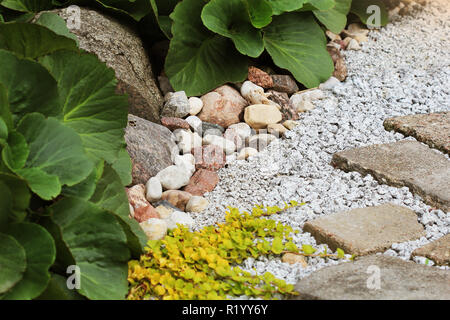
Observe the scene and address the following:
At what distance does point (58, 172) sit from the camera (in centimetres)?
146

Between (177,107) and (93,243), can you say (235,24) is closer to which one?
(177,107)

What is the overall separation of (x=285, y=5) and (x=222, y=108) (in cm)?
62

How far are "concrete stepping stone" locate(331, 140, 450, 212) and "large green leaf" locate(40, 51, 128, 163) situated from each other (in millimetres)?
1030

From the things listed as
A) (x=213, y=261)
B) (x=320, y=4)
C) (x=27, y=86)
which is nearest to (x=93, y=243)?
(x=213, y=261)

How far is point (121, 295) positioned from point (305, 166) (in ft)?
3.74

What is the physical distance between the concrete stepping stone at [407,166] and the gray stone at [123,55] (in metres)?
0.88

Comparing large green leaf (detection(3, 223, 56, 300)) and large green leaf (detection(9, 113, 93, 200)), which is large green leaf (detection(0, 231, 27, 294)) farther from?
large green leaf (detection(9, 113, 93, 200))

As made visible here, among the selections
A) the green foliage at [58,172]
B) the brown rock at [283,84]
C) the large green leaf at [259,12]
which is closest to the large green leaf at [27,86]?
the green foliage at [58,172]

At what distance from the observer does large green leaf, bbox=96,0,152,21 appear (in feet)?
9.00

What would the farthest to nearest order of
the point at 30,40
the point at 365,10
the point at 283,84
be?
the point at 365,10 < the point at 283,84 < the point at 30,40

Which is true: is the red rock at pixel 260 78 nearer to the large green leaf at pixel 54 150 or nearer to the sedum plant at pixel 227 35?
the sedum plant at pixel 227 35
